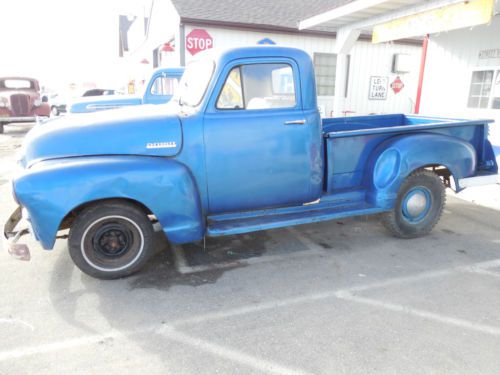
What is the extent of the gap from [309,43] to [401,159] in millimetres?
9655

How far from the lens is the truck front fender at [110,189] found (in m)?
3.20

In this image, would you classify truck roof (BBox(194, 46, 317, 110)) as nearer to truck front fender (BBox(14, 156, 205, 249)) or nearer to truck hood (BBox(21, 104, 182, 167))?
truck hood (BBox(21, 104, 182, 167))

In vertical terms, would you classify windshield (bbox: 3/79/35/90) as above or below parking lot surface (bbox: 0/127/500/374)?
above

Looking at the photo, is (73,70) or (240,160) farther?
(73,70)

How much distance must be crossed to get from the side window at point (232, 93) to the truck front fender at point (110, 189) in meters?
0.76

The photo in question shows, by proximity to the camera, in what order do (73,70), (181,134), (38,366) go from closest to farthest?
(38,366) < (181,134) < (73,70)

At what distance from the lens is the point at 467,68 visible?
29.2 ft

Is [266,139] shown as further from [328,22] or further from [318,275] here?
[328,22]

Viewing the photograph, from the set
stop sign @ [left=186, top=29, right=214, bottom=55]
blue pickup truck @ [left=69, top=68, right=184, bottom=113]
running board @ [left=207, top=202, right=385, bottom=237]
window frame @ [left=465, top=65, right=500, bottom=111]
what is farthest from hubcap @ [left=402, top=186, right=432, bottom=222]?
stop sign @ [left=186, top=29, right=214, bottom=55]

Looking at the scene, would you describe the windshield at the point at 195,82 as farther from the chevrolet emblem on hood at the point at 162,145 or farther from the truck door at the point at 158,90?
the truck door at the point at 158,90

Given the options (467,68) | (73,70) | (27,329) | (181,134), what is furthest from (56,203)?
(73,70)

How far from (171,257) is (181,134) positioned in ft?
→ 4.63

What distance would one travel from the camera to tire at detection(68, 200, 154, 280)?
3.45m

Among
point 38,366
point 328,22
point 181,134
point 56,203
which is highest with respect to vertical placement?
point 328,22
